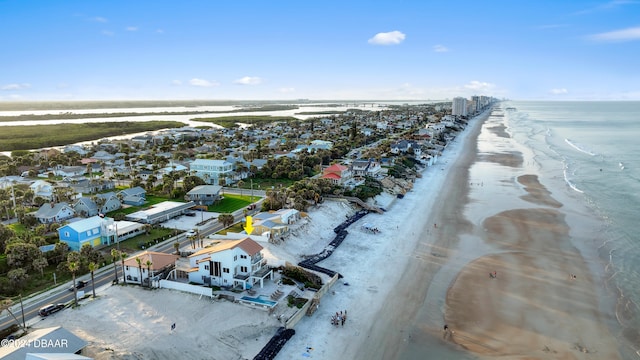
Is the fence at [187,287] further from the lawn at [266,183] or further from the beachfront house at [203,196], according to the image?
the lawn at [266,183]

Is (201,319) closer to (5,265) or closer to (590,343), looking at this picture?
(5,265)

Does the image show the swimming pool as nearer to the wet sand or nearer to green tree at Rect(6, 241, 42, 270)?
the wet sand

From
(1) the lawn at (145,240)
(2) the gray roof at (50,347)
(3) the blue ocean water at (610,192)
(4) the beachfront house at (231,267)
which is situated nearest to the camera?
(2) the gray roof at (50,347)

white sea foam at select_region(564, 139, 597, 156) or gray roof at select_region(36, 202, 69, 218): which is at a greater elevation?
white sea foam at select_region(564, 139, 597, 156)

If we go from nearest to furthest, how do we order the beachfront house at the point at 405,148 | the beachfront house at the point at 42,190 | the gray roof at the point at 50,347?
the gray roof at the point at 50,347 < the beachfront house at the point at 42,190 < the beachfront house at the point at 405,148

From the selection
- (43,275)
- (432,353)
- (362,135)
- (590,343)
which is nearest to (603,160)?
(362,135)

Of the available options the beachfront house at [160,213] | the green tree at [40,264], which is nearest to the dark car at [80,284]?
the green tree at [40,264]

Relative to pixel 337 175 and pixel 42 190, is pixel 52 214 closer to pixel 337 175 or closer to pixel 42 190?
pixel 42 190

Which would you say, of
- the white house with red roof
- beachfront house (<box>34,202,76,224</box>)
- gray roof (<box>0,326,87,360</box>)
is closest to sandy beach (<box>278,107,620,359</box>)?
gray roof (<box>0,326,87,360</box>)
